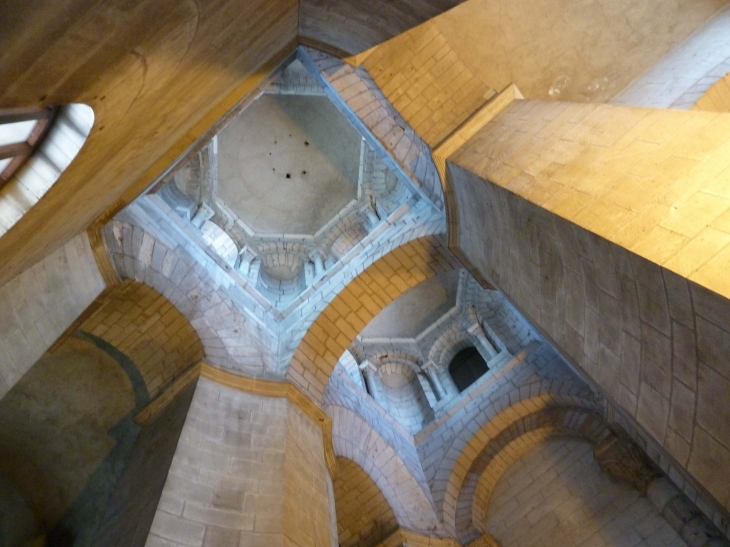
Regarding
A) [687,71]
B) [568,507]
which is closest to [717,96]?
[687,71]

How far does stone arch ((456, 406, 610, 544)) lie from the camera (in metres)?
6.97

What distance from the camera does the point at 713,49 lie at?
15.5 feet

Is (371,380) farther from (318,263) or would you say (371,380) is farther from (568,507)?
(568,507)

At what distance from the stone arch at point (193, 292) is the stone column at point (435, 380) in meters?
4.93

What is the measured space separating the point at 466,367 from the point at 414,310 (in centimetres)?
176

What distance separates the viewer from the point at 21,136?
2.27 m

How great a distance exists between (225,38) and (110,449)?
474cm

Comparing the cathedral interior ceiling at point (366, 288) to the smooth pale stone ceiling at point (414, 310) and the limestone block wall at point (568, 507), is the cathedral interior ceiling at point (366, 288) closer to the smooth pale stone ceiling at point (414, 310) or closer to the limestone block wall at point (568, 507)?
the limestone block wall at point (568, 507)

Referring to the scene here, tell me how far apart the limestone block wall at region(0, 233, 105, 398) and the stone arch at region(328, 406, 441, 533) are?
361cm

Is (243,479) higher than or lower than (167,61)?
lower

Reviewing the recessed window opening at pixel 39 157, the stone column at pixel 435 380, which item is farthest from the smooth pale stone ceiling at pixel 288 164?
the recessed window opening at pixel 39 157

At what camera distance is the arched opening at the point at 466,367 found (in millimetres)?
9855

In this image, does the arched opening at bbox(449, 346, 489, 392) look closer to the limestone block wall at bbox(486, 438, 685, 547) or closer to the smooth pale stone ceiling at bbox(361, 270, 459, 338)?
the smooth pale stone ceiling at bbox(361, 270, 459, 338)

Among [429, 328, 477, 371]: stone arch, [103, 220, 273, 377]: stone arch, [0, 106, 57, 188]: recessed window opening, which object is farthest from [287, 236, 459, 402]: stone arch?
[429, 328, 477, 371]: stone arch
